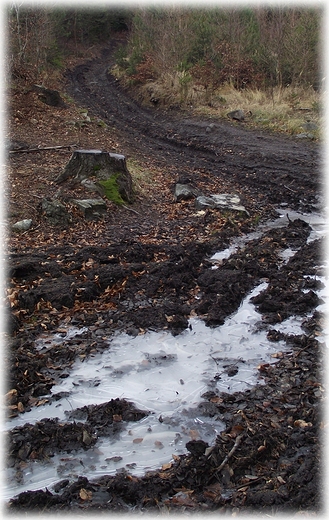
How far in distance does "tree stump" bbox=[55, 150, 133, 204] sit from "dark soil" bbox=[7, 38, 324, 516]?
0.39 metres

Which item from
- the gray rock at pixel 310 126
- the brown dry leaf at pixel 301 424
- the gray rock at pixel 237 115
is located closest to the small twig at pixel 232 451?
the brown dry leaf at pixel 301 424

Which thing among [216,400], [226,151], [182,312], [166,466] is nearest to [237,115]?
[226,151]

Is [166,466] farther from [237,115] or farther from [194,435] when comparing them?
[237,115]

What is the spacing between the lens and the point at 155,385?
13.9ft

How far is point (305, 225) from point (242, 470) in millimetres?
5258

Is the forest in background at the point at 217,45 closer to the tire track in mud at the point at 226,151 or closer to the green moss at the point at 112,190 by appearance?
the tire track in mud at the point at 226,151

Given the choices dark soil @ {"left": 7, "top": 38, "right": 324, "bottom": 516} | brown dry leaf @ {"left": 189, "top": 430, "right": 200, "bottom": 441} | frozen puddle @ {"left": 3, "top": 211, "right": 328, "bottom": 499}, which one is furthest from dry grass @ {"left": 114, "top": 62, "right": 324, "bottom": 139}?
brown dry leaf @ {"left": 189, "top": 430, "right": 200, "bottom": 441}

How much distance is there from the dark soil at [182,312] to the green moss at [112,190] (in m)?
0.22

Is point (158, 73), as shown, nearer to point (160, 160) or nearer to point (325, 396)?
point (160, 160)

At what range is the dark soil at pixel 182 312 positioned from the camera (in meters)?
3.06

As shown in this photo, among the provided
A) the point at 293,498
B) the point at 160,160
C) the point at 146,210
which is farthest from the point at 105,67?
the point at 293,498

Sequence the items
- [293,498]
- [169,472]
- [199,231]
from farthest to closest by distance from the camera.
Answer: [199,231]
[169,472]
[293,498]

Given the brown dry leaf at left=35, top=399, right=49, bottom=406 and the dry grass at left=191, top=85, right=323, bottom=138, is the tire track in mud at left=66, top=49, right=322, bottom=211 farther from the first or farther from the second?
the brown dry leaf at left=35, top=399, right=49, bottom=406

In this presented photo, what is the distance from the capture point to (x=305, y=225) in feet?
25.7
